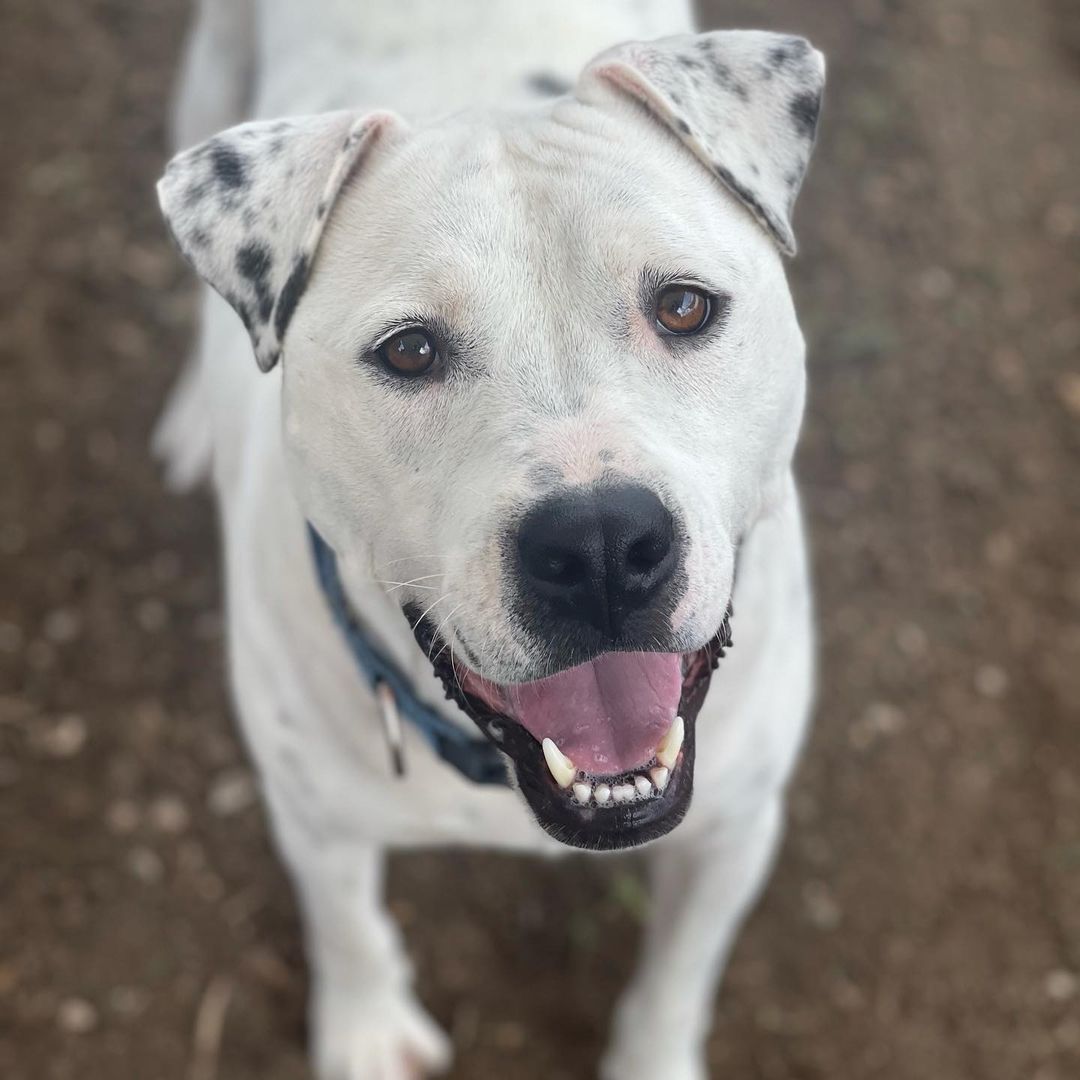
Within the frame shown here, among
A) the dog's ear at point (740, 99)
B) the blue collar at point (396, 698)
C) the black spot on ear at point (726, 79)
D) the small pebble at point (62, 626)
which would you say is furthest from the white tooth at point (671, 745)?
the small pebble at point (62, 626)

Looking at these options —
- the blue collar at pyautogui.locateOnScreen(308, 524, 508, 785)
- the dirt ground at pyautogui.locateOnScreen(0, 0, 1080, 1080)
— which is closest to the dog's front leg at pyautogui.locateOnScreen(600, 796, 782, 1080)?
the dirt ground at pyautogui.locateOnScreen(0, 0, 1080, 1080)

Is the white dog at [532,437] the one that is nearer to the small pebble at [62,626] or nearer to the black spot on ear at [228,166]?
the black spot on ear at [228,166]

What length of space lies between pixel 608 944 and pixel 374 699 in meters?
1.28

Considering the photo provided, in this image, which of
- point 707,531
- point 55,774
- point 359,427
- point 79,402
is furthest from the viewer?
point 79,402

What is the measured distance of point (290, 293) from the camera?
1849 mm

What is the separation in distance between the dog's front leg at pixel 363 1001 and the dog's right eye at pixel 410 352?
1.31 metres

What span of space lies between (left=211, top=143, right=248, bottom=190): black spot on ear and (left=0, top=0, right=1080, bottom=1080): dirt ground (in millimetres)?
1917

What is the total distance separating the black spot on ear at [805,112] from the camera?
6.41ft

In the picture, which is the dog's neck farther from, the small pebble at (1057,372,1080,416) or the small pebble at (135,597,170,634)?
the small pebble at (1057,372,1080,416)

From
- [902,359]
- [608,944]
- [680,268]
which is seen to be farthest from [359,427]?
[902,359]

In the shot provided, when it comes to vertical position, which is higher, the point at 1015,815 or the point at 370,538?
the point at 370,538

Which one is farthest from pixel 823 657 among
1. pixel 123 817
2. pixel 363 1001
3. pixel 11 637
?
pixel 11 637

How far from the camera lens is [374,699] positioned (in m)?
2.20

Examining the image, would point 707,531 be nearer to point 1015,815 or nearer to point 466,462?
point 466,462
